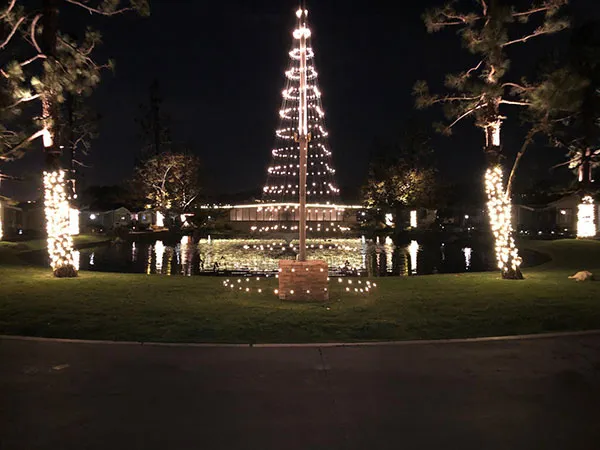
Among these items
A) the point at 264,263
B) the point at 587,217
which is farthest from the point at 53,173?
the point at 587,217

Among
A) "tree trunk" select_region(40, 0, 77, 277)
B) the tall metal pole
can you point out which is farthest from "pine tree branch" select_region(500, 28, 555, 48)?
"tree trunk" select_region(40, 0, 77, 277)

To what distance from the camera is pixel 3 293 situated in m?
12.8

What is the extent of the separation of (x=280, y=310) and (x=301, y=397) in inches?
194

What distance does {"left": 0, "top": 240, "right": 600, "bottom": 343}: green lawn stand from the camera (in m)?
8.99

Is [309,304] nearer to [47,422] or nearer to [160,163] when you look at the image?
[47,422]

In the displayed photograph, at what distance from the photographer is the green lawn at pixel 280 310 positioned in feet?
29.5

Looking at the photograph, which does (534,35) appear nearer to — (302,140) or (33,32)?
(302,140)

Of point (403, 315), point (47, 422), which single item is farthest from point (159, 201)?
point (47, 422)

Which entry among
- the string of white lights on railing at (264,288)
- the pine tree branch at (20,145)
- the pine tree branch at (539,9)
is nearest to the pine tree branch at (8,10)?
the pine tree branch at (20,145)

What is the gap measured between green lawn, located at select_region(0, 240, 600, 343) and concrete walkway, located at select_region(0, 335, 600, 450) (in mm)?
999

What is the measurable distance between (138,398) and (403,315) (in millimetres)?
5823

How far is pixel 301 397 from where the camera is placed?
595cm

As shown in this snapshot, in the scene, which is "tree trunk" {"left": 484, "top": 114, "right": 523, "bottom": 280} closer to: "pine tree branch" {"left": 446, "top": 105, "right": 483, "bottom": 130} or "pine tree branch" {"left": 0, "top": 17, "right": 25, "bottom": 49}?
"pine tree branch" {"left": 446, "top": 105, "right": 483, "bottom": 130}

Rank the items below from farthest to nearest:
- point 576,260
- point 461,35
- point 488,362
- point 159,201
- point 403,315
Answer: point 159,201 < point 576,260 < point 461,35 < point 403,315 < point 488,362
